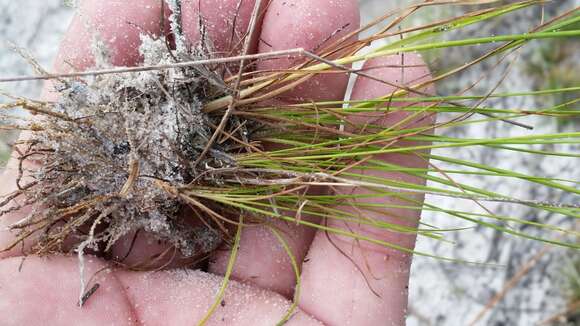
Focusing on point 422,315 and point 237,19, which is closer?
point 237,19

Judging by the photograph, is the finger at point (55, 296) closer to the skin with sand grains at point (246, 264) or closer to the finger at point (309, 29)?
the skin with sand grains at point (246, 264)

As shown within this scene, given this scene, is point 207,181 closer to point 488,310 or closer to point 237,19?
point 237,19

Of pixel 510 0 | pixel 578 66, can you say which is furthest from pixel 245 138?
pixel 578 66

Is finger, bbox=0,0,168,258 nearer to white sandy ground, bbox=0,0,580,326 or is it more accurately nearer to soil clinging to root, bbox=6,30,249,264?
soil clinging to root, bbox=6,30,249,264

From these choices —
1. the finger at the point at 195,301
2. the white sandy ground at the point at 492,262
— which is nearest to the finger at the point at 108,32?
the finger at the point at 195,301

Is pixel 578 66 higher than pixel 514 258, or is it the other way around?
pixel 578 66

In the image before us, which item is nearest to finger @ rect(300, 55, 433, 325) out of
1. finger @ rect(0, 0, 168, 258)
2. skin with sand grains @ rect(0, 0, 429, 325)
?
skin with sand grains @ rect(0, 0, 429, 325)

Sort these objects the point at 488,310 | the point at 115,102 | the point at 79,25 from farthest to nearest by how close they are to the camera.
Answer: the point at 488,310
the point at 79,25
the point at 115,102
